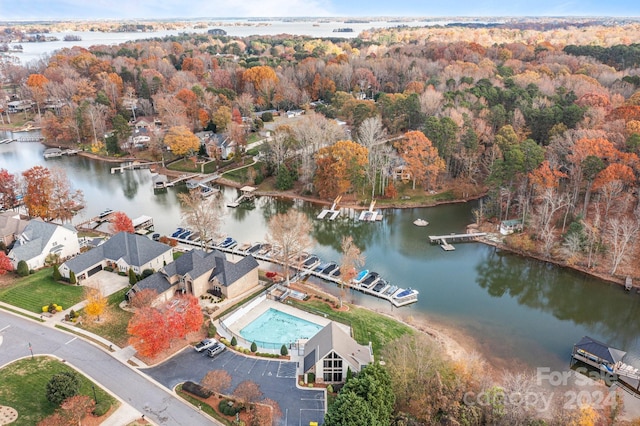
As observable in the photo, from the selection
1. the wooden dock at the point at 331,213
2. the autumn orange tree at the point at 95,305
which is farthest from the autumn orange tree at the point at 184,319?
the wooden dock at the point at 331,213

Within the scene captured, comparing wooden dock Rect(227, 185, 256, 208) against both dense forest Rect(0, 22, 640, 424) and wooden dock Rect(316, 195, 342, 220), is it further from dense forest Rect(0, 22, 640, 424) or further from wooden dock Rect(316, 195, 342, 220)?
wooden dock Rect(316, 195, 342, 220)

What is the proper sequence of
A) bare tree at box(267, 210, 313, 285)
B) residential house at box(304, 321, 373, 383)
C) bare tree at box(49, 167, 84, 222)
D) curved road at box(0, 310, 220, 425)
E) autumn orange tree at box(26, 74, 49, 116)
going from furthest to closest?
autumn orange tree at box(26, 74, 49, 116) → bare tree at box(49, 167, 84, 222) → bare tree at box(267, 210, 313, 285) → residential house at box(304, 321, 373, 383) → curved road at box(0, 310, 220, 425)

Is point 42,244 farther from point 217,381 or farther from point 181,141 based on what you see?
point 181,141

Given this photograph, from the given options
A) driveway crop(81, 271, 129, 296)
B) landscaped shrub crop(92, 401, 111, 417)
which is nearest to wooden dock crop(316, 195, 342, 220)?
driveway crop(81, 271, 129, 296)

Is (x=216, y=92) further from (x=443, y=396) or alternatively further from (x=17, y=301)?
(x=443, y=396)

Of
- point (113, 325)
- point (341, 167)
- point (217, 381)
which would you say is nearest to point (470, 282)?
point (341, 167)

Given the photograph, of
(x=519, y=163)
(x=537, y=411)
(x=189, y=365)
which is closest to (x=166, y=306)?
(x=189, y=365)
